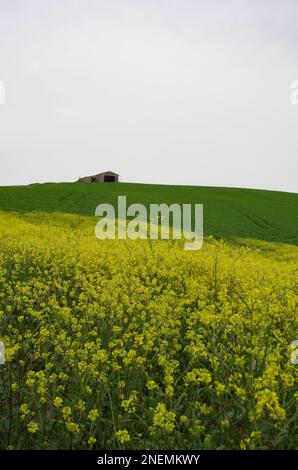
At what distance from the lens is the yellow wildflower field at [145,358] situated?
510 cm

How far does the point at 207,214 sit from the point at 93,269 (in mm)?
27764

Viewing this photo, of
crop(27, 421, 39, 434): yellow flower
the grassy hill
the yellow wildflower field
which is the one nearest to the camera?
crop(27, 421, 39, 434): yellow flower

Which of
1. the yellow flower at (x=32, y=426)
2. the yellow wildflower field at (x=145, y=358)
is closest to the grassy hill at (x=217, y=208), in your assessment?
the yellow wildflower field at (x=145, y=358)

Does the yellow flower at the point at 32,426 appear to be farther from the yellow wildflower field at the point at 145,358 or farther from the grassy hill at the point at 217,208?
the grassy hill at the point at 217,208

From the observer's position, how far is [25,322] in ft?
31.4

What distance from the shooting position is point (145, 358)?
20.9 ft

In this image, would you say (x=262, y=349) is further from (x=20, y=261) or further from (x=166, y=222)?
(x=166, y=222)

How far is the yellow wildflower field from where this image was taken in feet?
16.7

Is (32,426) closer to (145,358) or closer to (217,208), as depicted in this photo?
(145,358)

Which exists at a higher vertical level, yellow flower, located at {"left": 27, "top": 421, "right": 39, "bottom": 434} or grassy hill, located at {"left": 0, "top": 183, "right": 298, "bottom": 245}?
grassy hill, located at {"left": 0, "top": 183, "right": 298, "bottom": 245}

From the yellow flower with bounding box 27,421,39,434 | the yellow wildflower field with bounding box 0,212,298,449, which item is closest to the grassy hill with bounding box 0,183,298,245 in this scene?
the yellow wildflower field with bounding box 0,212,298,449

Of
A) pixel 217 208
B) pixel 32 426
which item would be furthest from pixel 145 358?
pixel 217 208

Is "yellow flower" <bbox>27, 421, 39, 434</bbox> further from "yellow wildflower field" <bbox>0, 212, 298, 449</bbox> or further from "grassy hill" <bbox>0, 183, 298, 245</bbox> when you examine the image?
"grassy hill" <bbox>0, 183, 298, 245</bbox>
